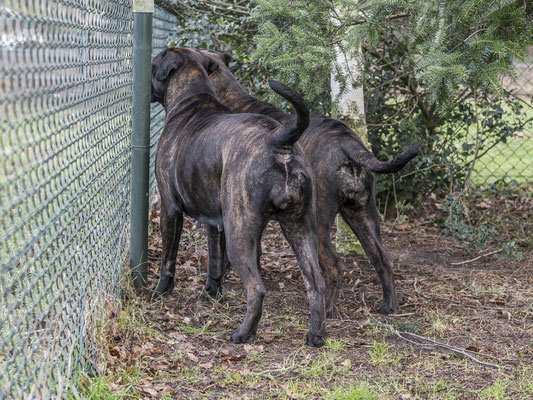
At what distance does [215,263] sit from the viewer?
5.34 m

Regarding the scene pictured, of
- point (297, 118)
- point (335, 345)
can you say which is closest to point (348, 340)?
point (335, 345)

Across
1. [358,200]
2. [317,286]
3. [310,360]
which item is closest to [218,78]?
[358,200]

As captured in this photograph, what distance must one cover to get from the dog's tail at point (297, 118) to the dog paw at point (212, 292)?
163 cm

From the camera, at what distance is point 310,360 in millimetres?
4098

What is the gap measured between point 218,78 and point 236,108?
1.02 feet

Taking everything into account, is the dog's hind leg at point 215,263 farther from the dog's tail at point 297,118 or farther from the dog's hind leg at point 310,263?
the dog's tail at point 297,118

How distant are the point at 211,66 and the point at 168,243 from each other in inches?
62.8

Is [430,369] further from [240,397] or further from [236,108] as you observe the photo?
[236,108]

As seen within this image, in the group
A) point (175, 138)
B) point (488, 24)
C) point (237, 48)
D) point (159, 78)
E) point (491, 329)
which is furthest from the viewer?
point (237, 48)

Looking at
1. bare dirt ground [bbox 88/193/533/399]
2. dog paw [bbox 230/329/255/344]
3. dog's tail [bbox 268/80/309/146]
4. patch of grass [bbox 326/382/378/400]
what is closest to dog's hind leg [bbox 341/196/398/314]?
bare dirt ground [bbox 88/193/533/399]

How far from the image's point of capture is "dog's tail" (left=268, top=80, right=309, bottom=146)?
3867 mm

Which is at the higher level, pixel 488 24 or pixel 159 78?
pixel 488 24

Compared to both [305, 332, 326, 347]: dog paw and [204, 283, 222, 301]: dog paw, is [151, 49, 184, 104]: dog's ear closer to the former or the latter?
[204, 283, 222, 301]: dog paw

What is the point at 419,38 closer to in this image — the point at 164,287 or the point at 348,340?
the point at 348,340
